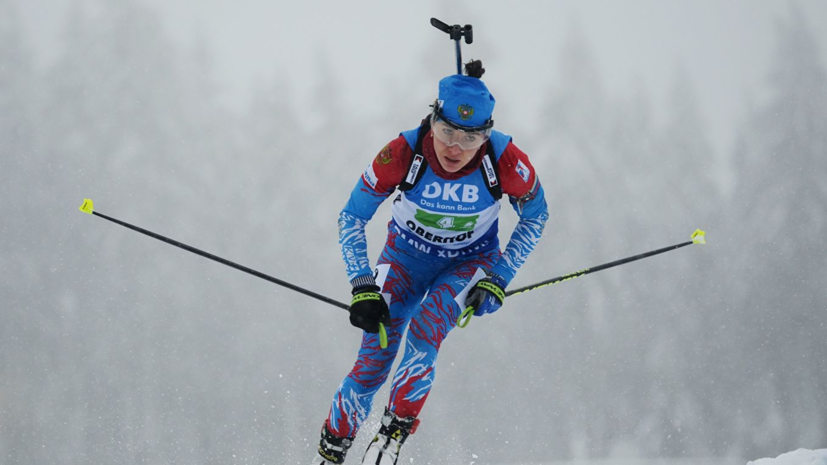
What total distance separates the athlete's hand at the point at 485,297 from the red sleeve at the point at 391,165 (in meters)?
0.82

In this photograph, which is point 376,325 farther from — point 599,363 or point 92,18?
point 92,18

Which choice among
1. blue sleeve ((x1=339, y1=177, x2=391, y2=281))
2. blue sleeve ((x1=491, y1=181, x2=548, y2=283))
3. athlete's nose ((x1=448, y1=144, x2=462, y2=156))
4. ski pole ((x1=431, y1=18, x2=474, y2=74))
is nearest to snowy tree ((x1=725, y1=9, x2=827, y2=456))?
blue sleeve ((x1=491, y1=181, x2=548, y2=283))

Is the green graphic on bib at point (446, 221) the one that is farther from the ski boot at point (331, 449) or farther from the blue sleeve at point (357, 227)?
the ski boot at point (331, 449)

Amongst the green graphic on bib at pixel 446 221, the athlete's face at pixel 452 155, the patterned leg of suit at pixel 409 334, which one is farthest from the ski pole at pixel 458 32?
the patterned leg of suit at pixel 409 334

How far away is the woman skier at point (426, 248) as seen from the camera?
461 centimetres

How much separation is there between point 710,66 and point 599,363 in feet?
57.0

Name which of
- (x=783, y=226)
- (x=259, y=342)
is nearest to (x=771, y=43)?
(x=783, y=226)

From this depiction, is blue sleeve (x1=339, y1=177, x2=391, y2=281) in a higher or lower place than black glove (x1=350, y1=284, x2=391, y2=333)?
higher

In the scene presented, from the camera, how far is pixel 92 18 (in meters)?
24.4

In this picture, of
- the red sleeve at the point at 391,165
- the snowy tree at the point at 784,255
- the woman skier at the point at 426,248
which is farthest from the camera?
the snowy tree at the point at 784,255

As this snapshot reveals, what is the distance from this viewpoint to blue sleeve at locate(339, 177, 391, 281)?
494 cm

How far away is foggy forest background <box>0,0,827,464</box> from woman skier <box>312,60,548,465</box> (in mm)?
17563

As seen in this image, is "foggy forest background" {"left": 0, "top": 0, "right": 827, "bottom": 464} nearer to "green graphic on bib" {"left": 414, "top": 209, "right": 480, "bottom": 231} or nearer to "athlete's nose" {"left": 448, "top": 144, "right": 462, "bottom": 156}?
"green graphic on bib" {"left": 414, "top": 209, "right": 480, "bottom": 231}

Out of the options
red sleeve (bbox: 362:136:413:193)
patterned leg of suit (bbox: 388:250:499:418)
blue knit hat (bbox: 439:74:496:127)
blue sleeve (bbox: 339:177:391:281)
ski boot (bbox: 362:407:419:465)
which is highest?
blue knit hat (bbox: 439:74:496:127)
